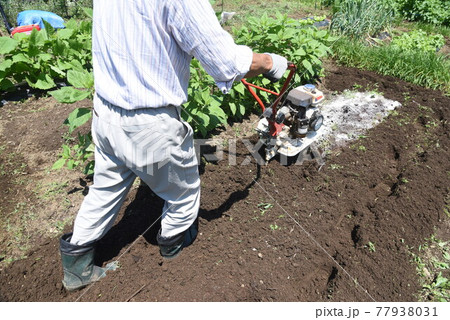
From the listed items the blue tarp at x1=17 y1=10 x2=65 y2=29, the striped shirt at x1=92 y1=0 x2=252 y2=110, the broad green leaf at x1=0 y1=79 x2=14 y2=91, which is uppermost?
the striped shirt at x1=92 y1=0 x2=252 y2=110

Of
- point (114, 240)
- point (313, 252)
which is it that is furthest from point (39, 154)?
point (313, 252)

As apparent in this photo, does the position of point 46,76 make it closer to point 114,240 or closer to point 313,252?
point 114,240

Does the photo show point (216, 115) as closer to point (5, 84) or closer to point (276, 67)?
point (276, 67)

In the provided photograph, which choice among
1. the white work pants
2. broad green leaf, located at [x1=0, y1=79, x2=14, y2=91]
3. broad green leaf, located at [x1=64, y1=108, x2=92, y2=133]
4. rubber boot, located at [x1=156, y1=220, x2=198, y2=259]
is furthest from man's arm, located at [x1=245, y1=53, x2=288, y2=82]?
broad green leaf, located at [x1=0, y1=79, x2=14, y2=91]

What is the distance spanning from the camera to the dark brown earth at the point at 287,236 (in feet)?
7.62

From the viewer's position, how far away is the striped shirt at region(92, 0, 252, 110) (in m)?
1.52

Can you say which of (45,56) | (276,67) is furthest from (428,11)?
(45,56)

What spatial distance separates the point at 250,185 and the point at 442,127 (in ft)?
8.31

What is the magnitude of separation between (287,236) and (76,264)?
1530mm

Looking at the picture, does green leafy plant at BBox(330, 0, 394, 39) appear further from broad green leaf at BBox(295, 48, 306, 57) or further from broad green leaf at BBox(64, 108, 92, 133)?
broad green leaf at BBox(64, 108, 92, 133)

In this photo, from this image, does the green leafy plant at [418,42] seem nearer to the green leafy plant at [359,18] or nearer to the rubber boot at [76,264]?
the green leafy plant at [359,18]

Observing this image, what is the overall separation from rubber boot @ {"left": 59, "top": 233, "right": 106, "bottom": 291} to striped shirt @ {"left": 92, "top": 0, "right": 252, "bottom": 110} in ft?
3.36

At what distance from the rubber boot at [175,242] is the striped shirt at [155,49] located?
1.04 meters

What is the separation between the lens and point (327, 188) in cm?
312
